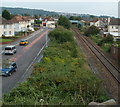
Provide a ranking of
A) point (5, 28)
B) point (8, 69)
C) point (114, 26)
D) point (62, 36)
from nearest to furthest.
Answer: point (8, 69), point (62, 36), point (5, 28), point (114, 26)

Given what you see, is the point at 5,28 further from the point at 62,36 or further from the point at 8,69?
the point at 8,69

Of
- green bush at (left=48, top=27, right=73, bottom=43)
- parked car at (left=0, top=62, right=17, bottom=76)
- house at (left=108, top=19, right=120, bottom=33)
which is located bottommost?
parked car at (left=0, top=62, right=17, bottom=76)

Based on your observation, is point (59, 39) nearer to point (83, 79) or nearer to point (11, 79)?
point (11, 79)

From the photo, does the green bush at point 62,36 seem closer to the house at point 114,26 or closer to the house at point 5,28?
the house at point 5,28

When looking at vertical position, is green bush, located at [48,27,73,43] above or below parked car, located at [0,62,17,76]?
above

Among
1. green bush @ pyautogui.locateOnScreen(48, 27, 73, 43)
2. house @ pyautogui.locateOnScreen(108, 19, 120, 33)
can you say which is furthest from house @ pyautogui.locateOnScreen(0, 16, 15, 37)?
house @ pyautogui.locateOnScreen(108, 19, 120, 33)

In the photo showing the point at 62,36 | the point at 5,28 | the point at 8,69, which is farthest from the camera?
the point at 5,28

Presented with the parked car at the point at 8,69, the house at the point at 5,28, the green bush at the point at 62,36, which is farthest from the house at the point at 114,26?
the parked car at the point at 8,69

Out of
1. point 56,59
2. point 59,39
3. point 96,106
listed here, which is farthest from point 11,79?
point 59,39

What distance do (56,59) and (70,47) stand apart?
29.7 ft

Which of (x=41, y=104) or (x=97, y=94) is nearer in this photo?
(x=41, y=104)

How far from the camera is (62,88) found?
462 inches

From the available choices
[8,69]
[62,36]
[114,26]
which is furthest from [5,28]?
[8,69]

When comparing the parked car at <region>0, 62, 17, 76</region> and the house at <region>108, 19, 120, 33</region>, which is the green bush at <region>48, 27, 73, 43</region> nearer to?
the parked car at <region>0, 62, 17, 76</region>
